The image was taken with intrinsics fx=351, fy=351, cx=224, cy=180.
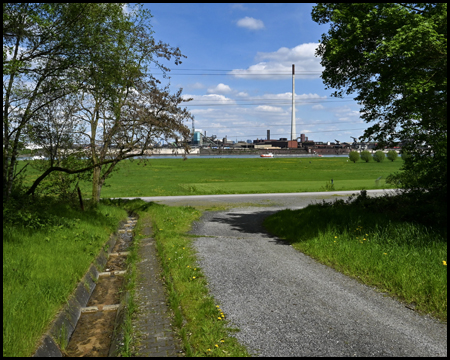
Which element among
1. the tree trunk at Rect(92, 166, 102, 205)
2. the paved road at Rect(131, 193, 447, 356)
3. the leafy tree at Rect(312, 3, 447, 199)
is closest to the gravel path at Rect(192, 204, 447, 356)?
the paved road at Rect(131, 193, 447, 356)

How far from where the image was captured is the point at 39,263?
285 inches

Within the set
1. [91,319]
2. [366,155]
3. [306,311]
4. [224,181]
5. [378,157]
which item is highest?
[366,155]

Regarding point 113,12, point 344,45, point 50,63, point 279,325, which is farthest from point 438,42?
point 50,63

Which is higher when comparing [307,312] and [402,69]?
[402,69]

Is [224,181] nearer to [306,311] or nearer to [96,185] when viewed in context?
[96,185]

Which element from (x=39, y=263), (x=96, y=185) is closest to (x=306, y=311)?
(x=39, y=263)

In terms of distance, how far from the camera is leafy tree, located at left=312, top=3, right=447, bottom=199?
30.0 ft

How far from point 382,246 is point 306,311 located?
12.9 feet

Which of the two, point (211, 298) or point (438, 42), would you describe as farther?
point (438, 42)

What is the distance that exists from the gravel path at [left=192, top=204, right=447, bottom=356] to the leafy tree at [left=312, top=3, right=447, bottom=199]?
5.07 meters

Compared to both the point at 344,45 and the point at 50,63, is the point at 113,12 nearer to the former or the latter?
the point at 50,63

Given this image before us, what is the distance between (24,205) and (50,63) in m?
4.40

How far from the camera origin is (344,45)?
11422 millimetres

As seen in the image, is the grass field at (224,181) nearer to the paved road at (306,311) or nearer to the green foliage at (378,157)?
the paved road at (306,311)
